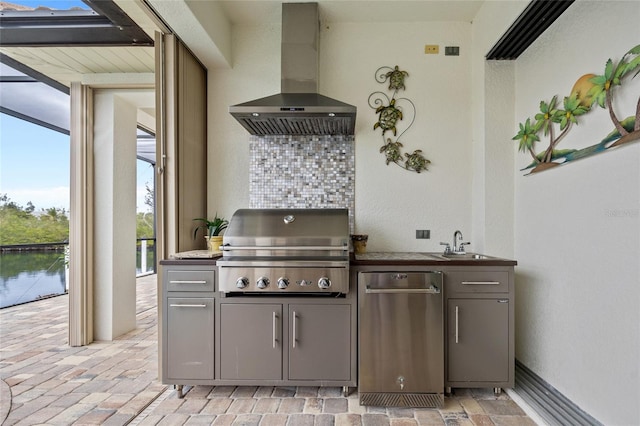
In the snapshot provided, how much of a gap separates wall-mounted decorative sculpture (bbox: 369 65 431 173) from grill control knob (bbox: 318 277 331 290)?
132cm

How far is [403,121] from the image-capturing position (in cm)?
291

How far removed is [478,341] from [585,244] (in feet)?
2.89

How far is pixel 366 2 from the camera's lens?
8.68 feet

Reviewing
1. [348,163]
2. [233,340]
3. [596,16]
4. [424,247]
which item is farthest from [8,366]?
[596,16]

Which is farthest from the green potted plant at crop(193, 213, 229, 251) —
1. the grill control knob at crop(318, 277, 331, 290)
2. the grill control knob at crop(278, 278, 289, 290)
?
the grill control knob at crop(318, 277, 331, 290)

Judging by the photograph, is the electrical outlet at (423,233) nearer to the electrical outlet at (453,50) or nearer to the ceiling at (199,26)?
the electrical outlet at (453,50)

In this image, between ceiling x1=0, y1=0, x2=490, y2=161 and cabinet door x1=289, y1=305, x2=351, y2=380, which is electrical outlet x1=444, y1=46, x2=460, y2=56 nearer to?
ceiling x1=0, y1=0, x2=490, y2=161

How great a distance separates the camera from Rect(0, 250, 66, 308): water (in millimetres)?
4309

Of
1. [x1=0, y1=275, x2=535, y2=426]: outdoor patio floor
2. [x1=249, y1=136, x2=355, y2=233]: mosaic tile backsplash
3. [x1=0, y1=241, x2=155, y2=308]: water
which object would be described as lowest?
[x1=0, y1=275, x2=535, y2=426]: outdoor patio floor

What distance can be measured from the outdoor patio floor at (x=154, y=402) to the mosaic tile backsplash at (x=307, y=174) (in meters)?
1.47

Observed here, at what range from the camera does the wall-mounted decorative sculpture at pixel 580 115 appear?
1521 mm

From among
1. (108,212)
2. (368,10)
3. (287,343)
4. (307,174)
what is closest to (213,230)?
(307,174)

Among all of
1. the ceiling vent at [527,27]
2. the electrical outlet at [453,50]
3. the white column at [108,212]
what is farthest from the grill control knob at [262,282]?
the electrical outlet at [453,50]

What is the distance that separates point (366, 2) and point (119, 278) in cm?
351
